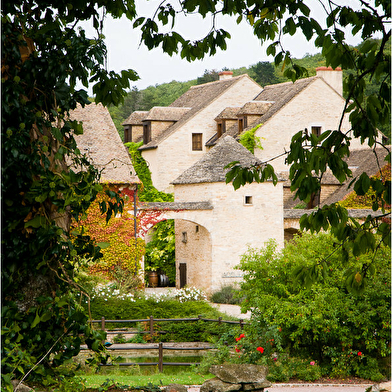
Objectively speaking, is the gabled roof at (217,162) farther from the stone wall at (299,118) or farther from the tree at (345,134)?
the tree at (345,134)

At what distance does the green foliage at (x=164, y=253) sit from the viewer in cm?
2627

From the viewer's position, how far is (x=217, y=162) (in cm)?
2247

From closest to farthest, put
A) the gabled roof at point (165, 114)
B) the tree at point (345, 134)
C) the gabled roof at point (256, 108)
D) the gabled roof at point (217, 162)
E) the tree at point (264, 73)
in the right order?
the tree at point (345, 134)
the gabled roof at point (217, 162)
the gabled roof at point (256, 108)
the gabled roof at point (165, 114)
the tree at point (264, 73)

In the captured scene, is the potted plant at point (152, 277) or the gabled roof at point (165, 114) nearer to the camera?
the potted plant at point (152, 277)

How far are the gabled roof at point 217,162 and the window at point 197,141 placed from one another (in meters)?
5.24

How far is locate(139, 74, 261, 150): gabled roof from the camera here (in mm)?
28381

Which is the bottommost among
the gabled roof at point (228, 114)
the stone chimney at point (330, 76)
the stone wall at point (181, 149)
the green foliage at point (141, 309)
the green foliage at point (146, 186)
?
the green foliage at point (141, 309)

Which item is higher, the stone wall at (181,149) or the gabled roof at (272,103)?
the gabled roof at (272,103)

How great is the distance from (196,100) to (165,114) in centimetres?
255

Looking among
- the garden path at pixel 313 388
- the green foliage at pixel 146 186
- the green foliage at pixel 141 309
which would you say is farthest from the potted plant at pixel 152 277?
the garden path at pixel 313 388

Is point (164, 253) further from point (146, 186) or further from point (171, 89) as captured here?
point (171, 89)

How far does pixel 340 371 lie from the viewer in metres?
9.71

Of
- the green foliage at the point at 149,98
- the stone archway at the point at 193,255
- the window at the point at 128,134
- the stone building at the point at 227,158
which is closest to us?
the stone building at the point at 227,158

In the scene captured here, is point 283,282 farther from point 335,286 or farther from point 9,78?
point 9,78
